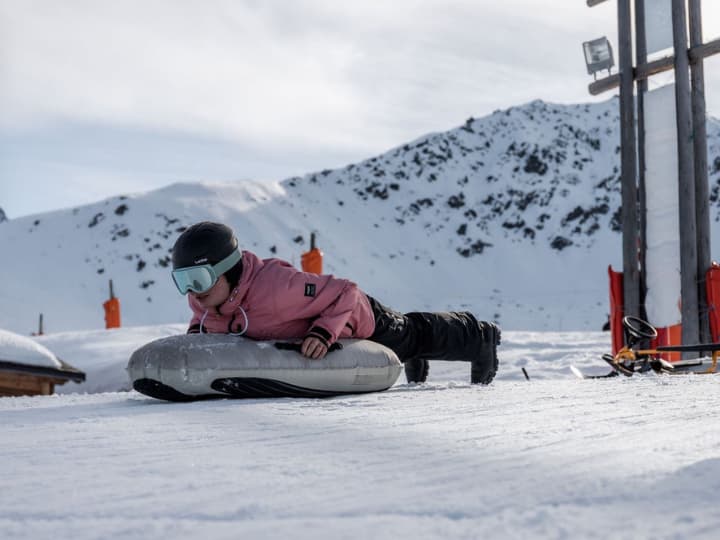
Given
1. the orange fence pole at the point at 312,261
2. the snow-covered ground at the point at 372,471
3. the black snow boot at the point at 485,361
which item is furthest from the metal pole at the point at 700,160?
the orange fence pole at the point at 312,261

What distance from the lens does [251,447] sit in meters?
1.90

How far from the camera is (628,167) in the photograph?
766cm

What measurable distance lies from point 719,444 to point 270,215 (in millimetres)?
50379

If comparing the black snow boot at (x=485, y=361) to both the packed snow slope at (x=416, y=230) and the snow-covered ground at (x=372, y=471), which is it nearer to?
the snow-covered ground at (x=372, y=471)

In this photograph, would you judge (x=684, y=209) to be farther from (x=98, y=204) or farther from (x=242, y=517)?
(x=98, y=204)

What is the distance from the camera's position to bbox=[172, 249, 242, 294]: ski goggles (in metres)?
3.41

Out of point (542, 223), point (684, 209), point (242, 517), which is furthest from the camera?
point (542, 223)

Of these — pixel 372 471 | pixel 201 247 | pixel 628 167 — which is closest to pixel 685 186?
pixel 628 167

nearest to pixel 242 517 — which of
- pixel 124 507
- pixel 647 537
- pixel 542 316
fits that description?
pixel 124 507

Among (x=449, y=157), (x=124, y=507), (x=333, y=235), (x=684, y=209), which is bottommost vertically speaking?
(x=124, y=507)

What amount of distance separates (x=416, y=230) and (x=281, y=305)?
174 ft

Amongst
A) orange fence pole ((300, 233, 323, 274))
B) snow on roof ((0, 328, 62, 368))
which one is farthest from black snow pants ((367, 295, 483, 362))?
orange fence pole ((300, 233, 323, 274))

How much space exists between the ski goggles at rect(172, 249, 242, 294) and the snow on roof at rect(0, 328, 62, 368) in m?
4.53

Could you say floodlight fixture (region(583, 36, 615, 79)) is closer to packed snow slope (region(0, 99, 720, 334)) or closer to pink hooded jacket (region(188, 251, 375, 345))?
pink hooded jacket (region(188, 251, 375, 345))
